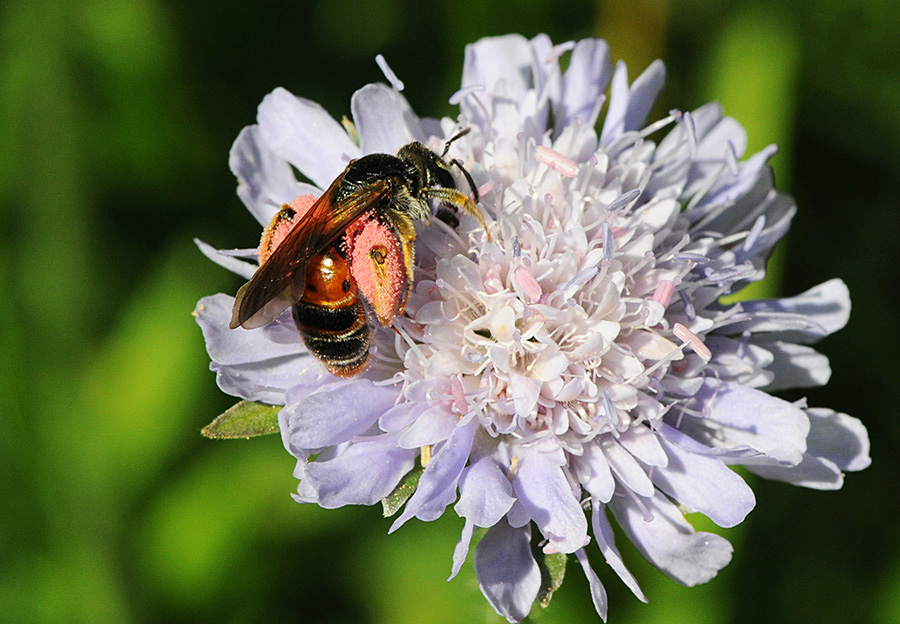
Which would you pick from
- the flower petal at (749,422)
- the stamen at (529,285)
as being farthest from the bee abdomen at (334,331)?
the flower petal at (749,422)

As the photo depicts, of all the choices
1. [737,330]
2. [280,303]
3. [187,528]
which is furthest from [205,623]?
[737,330]

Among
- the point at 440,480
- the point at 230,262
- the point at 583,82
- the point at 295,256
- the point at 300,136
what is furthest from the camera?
the point at 583,82

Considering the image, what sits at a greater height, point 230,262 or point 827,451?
point 230,262

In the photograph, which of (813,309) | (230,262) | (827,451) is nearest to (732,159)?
(813,309)

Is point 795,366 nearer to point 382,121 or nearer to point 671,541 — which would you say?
point 671,541

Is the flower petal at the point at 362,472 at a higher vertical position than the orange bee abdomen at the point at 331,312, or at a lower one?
lower

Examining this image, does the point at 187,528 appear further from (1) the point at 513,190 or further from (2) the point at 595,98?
(2) the point at 595,98

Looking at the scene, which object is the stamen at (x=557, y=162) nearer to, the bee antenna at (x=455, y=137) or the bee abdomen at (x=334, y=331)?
the bee antenna at (x=455, y=137)

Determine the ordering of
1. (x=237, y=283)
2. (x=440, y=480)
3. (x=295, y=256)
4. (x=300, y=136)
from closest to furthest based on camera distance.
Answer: (x=295, y=256)
(x=440, y=480)
(x=300, y=136)
(x=237, y=283)
